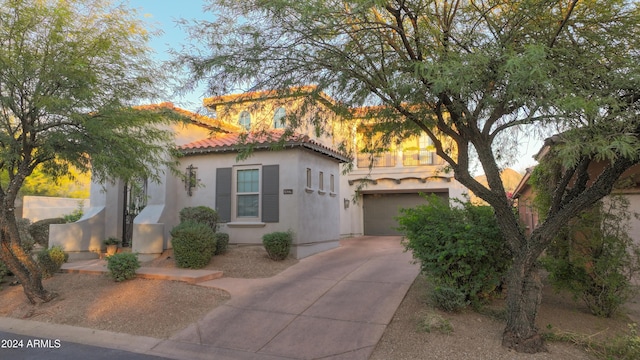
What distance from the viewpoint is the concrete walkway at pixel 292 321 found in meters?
5.71

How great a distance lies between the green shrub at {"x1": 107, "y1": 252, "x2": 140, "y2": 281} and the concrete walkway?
5.57ft

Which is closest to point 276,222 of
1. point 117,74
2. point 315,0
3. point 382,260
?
point 382,260

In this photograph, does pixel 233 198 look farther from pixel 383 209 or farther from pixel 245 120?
pixel 383 209

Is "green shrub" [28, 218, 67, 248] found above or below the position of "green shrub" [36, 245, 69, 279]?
above

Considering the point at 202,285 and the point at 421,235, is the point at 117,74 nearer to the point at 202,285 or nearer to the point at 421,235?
the point at 202,285

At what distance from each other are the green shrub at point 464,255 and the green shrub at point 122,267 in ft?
20.2

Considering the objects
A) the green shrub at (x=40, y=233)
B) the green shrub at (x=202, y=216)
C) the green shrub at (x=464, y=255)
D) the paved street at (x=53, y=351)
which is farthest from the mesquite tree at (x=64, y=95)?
the green shrub at (x=40, y=233)

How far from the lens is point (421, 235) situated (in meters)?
7.01

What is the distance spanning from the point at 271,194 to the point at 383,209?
1029cm

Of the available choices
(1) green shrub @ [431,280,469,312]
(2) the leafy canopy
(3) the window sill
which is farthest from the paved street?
(3) the window sill

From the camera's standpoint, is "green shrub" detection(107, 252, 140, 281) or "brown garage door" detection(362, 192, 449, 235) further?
"brown garage door" detection(362, 192, 449, 235)

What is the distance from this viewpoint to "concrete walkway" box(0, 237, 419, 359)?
225 inches

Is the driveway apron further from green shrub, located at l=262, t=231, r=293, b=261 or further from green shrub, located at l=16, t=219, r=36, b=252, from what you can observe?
green shrub, located at l=16, t=219, r=36, b=252

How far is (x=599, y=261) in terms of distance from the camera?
616cm
